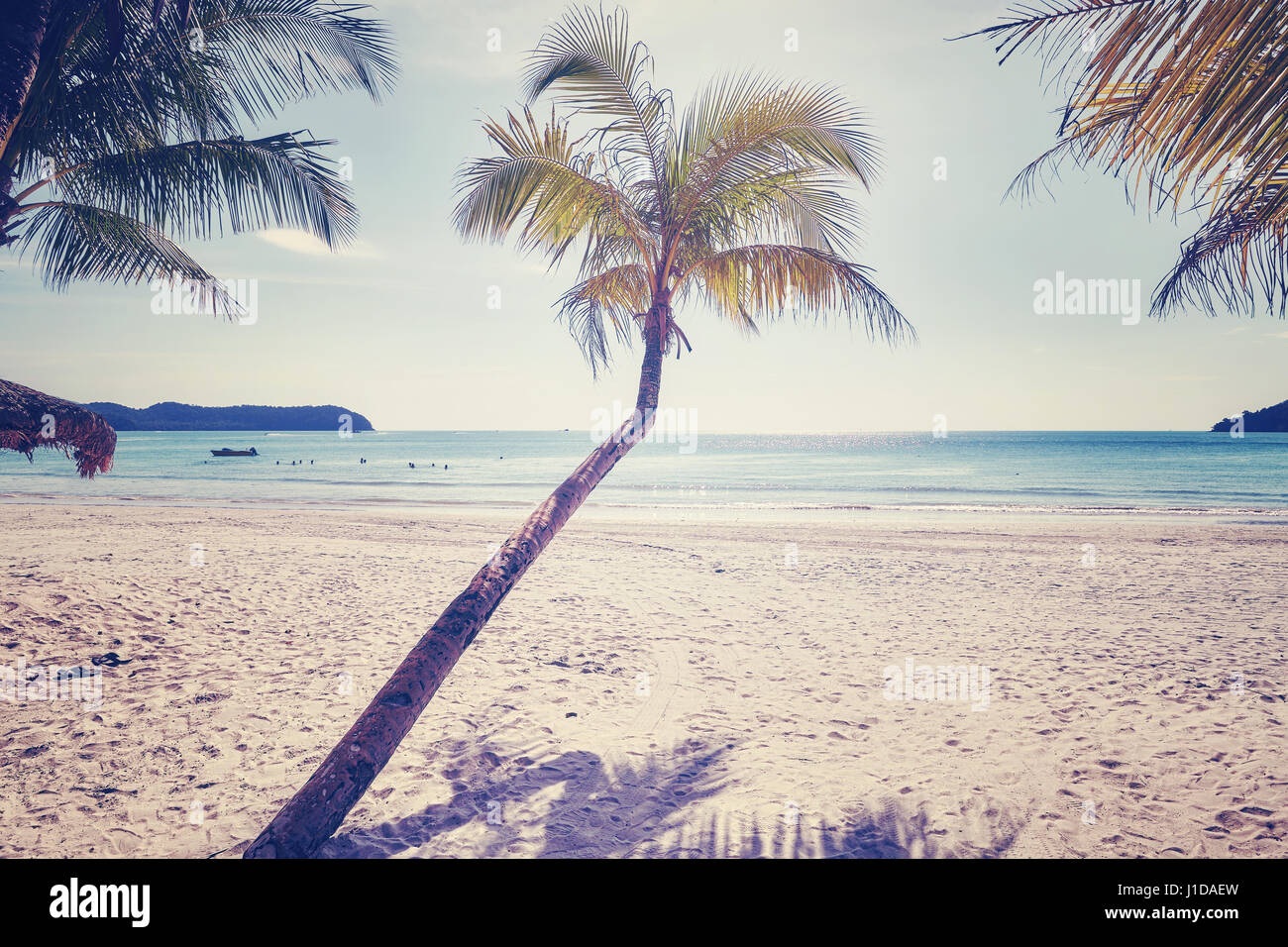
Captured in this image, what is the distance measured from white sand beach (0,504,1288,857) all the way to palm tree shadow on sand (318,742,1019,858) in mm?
20

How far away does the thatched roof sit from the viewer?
14.6 feet

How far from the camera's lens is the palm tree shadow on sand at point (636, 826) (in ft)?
11.5

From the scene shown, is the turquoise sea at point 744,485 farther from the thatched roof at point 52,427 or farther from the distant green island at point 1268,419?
the distant green island at point 1268,419

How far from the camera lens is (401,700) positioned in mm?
3238

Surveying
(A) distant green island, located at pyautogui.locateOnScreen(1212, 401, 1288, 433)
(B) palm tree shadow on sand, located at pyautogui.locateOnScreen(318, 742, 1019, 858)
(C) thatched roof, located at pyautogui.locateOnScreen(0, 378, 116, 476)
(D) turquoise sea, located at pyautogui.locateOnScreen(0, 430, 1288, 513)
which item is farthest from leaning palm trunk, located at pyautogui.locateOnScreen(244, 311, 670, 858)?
(A) distant green island, located at pyautogui.locateOnScreen(1212, 401, 1288, 433)

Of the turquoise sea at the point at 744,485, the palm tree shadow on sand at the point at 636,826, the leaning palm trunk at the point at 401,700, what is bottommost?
the palm tree shadow on sand at the point at 636,826

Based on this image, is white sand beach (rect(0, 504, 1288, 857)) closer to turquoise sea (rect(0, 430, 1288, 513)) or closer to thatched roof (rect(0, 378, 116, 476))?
thatched roof (rect(0, 378, 116, 476))

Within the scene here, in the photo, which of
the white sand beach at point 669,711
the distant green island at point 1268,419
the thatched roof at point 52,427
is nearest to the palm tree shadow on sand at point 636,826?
the white sand beach at point 669,711

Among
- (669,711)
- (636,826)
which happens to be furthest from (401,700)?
(669,711)

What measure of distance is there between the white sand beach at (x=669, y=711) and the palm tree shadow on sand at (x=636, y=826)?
0.06 feet

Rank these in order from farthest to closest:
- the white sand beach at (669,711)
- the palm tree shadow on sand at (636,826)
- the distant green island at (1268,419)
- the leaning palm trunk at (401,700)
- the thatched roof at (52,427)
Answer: the distant green island at (1268,419)
the thatched roof at (52,427)
the white sand beach at (669,711)
the palm tree shadow on sand at (636,826)
the leaning palm trunk at (401,700)

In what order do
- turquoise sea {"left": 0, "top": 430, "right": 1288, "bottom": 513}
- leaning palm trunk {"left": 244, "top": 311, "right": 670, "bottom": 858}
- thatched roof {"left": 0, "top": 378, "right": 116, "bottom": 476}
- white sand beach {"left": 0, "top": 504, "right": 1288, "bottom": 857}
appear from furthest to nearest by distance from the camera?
1. turquoise sea {"left": 0, "top": 430, "right": 1288, "bottom": 513}
2. thatched roof {"left": 0, "top": 378, "right": 116, "bottom": 476}
3. white sand beach {"left": 0, "top": 504, "right": 1288, "bottom": 857}
4. leaning palm trunk {"left": 244, "top": 311, "right": 670, "bottom": 858}
